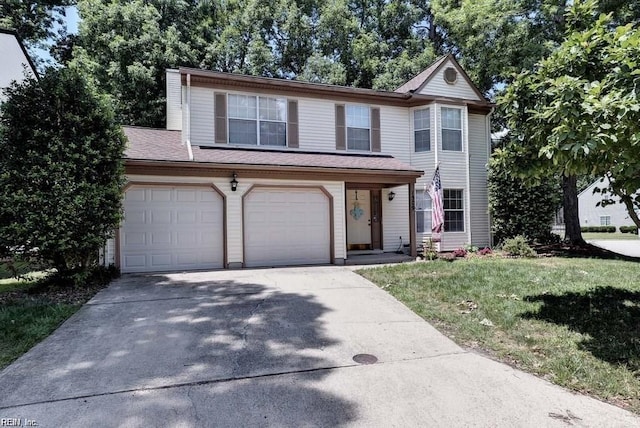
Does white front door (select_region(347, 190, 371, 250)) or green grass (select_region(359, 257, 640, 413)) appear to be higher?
white front door (select_region(347, 190, 371, 250))

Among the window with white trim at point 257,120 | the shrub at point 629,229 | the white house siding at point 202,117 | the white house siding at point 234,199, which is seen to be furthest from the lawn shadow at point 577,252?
the shrub at point 629,229

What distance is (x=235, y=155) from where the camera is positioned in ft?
34.9

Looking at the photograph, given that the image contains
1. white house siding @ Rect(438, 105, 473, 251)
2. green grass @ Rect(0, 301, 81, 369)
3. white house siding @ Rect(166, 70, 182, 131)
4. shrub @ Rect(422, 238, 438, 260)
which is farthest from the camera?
white house siding @ Rect(438, 105, 473, 251)

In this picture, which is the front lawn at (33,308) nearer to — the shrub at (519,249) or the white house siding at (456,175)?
the white house siding at (456,175)

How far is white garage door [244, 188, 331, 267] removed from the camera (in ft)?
34.0

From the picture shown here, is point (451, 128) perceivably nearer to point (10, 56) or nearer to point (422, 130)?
point (422, 130)

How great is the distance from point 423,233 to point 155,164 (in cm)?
927

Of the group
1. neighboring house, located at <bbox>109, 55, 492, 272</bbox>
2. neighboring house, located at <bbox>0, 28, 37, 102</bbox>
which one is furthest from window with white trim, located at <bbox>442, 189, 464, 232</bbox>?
neighboring house, located at <bbox>0, 28, 37, 102</bbox>

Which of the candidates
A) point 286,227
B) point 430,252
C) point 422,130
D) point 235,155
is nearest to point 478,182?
point 422,130

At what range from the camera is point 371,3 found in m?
25.4

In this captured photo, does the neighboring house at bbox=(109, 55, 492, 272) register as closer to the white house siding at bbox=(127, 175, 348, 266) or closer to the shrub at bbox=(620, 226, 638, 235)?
the white house siding at bbox=(127, 175, 348, 266)

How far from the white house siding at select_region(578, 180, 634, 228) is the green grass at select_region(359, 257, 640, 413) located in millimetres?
29178

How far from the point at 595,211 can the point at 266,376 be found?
4191cm

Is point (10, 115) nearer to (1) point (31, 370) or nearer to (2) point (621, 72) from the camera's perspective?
(1) point (31, 370)
